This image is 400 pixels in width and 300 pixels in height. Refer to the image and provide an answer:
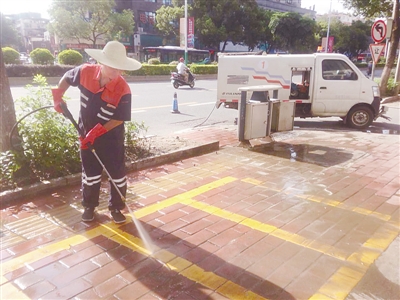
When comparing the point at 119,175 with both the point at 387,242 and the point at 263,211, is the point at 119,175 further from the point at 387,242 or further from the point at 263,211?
the point at 387,242

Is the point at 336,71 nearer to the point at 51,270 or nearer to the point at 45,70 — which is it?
the point at 51,270

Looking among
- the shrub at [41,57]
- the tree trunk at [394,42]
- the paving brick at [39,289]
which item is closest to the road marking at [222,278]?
the paving brick at [39,289]

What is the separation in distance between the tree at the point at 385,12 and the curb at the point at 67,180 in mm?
13839

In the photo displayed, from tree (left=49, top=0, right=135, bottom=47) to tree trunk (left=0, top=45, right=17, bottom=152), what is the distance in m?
32.9

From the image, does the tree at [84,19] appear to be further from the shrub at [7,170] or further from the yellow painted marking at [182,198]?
the yellow painted marking at [182,198]

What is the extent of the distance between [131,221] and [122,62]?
5.42 ft

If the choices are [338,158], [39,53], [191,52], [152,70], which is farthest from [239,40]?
[338,158]

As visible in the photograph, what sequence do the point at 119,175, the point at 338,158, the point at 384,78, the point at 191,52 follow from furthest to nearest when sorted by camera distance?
the point at 191,52
the point at 384,78
the point at 338,158
the point at 119,175

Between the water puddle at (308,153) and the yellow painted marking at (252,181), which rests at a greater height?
the yellow painted marking at (252,181)

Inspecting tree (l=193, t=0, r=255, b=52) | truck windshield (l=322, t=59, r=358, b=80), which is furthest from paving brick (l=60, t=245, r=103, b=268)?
tree (l=193, t=0, r=255, b=52)

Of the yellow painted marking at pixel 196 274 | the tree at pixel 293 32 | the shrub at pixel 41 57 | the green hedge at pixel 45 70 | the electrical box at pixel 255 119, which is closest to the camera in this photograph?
the yellow painted marking at pixel 196 274

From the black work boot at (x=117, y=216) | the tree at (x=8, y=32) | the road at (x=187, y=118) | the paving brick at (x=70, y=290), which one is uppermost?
the tree at (x=8, y=32)

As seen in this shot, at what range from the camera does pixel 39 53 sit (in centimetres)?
2134

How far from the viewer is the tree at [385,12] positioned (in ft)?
52.9
